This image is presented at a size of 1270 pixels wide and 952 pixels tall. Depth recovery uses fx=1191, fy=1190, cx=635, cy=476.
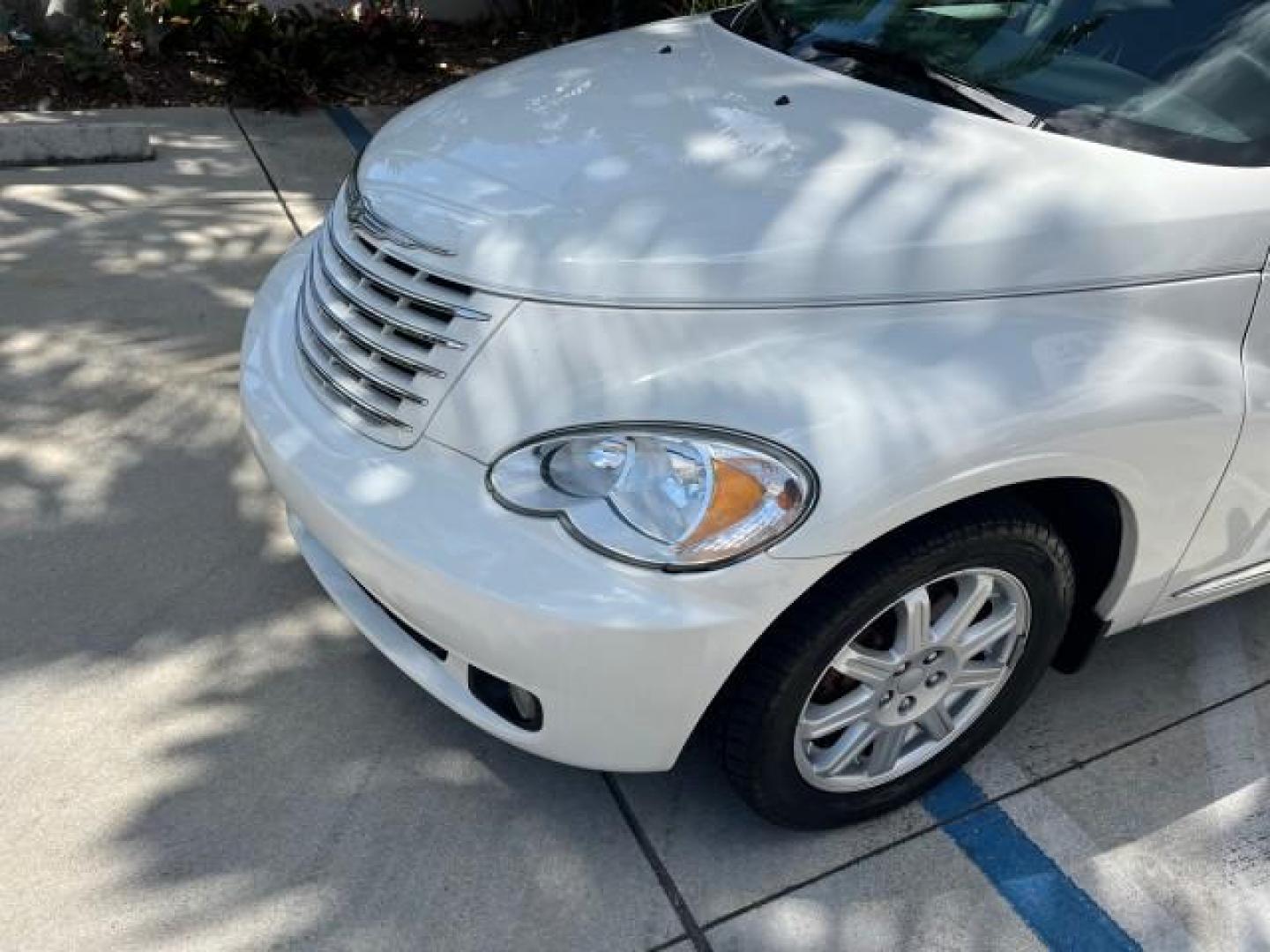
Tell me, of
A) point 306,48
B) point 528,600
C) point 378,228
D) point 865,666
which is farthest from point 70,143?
point 865,666

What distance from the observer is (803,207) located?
220 cm

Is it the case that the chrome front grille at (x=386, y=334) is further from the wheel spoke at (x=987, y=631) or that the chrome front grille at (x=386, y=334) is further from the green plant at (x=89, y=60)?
the green plant at (x=89, y=60)

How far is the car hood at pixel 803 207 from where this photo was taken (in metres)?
2.12

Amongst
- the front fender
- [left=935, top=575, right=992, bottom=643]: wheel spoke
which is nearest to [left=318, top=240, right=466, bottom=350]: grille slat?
the front fender

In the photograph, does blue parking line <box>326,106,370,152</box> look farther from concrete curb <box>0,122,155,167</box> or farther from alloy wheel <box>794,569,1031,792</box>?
alloy wheel <box>794,569,1031,792</box>

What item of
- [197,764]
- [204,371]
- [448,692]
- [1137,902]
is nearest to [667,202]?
[448,692]

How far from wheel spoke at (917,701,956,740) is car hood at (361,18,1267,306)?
85 cm

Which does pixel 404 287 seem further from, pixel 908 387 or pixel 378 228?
pixel 908 387

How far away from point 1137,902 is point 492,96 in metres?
2.24

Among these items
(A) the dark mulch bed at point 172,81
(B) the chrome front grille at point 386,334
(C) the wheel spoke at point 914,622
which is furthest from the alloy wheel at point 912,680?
(A) the dark mulch bed at point 172,81

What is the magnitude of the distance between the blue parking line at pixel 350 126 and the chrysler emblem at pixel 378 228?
3356 mm

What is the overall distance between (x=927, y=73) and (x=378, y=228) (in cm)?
128

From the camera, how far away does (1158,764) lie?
2.70 m

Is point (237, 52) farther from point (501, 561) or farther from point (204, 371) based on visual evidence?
point (501, 561)
